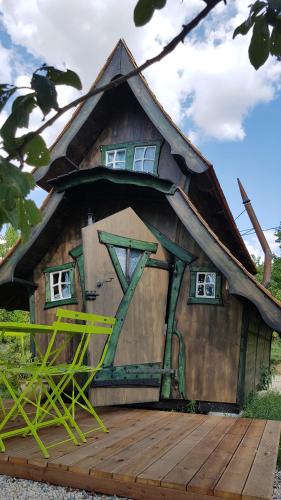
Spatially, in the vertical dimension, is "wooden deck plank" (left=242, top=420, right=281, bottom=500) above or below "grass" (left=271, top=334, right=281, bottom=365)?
above

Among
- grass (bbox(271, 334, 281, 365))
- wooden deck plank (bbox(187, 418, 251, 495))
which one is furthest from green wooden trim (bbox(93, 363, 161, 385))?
grass (bbox(271, 334, 281, 365))

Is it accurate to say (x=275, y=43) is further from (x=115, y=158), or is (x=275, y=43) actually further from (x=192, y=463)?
(x=115, y=158)

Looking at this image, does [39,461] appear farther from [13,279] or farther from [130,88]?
[130,88]

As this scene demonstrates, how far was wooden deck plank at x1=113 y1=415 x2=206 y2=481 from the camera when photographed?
9.75ft

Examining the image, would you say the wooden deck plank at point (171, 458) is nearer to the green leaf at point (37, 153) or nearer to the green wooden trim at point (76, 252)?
the green leaf at point (37, 153)

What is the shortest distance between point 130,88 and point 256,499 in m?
6.07

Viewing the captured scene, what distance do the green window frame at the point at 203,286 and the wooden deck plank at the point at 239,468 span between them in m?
1.87

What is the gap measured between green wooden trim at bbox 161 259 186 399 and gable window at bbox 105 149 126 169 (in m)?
2.08

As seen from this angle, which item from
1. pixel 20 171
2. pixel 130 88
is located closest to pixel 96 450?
pixel 20 171

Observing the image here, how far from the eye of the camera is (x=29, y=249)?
6609 millimetres

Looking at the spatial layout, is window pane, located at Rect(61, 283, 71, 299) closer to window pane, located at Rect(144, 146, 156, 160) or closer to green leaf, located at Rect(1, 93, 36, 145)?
window pane, located at Rect(144, 146, 156, 160)

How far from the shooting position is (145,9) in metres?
0.69

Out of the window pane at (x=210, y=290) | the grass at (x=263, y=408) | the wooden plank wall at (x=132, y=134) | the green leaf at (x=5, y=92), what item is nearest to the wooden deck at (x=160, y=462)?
the grass at (x=263, y=408)

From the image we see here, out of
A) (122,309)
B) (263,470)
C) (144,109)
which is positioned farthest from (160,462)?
(144,109)
